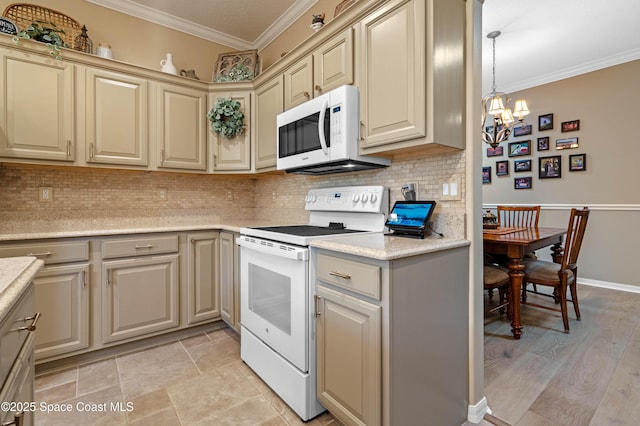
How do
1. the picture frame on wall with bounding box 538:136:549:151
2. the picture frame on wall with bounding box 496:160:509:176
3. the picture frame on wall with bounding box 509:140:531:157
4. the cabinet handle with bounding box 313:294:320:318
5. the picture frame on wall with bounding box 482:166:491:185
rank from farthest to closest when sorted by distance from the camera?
the picture frame on wall with bounding box 482:166:491:185 → the picture frame on wall with bounding box 496:160:509:176 → the picture frame on wall with bounding box 509:140:531:157 → the picture frame on wall with bounding box 538:136:549:151 → the cabinet handle with bounding box 313:294:320:318

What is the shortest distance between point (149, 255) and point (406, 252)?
2009 mm

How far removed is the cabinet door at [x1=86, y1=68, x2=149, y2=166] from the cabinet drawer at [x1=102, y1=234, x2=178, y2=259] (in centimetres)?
68

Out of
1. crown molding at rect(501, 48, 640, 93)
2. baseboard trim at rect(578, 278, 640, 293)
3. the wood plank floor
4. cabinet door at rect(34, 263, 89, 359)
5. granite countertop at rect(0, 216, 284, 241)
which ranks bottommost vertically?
the wood plank floor

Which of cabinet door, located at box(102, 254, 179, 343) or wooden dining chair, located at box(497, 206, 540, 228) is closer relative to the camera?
cabinet door, located at box(102, 254, 179, 343)

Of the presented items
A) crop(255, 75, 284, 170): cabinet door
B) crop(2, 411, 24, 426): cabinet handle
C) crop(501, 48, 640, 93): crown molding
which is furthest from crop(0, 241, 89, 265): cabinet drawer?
crop(501, 48, 640, 93): crown molding

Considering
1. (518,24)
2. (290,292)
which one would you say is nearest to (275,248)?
(290,292)

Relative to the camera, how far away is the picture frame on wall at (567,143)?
4051mm

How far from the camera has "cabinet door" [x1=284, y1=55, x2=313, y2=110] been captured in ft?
7.09

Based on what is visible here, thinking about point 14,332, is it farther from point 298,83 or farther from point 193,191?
point 193,191

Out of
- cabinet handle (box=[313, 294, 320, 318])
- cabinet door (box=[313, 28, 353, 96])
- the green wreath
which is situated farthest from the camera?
the green wreath

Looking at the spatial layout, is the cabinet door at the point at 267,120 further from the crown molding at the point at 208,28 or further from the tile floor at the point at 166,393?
the tile floor at the point at 166,393

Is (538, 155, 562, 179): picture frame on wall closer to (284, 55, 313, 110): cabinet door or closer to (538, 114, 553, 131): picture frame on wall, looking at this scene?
(538, 114, 553, 131): picture frame on wall

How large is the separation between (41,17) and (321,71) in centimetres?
222

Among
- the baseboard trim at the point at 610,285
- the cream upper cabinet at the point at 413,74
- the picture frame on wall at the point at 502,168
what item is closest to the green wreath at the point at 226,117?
the cream upper cabinet at the point at 413,74
